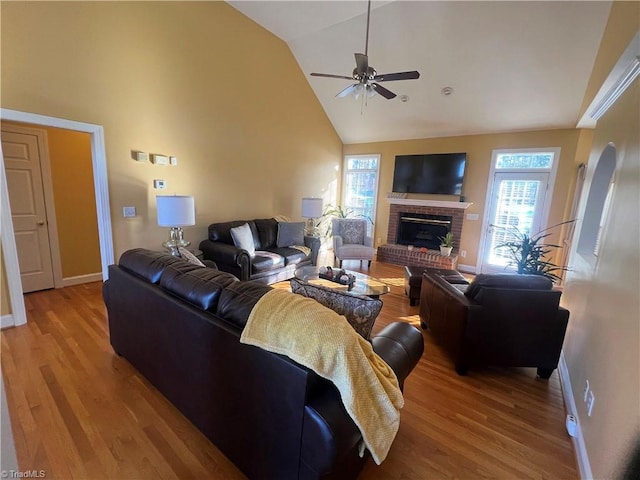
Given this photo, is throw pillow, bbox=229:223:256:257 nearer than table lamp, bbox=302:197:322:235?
Yes

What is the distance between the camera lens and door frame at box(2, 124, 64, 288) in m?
3.49

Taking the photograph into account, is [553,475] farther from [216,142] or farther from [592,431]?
[216,142]

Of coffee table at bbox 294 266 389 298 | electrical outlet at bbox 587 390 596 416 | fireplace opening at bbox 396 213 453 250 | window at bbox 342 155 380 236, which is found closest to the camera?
electrical outlet at bbox 587 390 596 416

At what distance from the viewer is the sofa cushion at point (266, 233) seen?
189 inches

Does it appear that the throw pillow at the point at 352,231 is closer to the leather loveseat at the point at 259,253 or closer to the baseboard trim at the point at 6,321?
the leather loveseat at the point at 259,253

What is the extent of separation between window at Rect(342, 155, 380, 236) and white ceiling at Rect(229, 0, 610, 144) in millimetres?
1403

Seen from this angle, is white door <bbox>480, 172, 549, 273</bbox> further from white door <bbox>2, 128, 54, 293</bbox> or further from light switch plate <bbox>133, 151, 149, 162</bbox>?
white door <bbox>2, 128, 54, 293</bbox>

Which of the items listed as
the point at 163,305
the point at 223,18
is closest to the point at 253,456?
the point at 163,305

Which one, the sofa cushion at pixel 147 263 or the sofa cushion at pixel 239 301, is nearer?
the sofa cushion at pixel 239 301

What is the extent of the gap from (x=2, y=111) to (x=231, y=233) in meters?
2.44

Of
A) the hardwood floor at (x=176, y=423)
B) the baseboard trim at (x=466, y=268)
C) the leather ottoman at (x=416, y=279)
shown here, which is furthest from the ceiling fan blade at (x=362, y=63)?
the baseboard trim at (x=466, y=268)

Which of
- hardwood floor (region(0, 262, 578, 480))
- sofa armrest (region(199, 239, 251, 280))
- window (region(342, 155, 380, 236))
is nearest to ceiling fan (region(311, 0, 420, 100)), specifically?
sofa armrest (region(199, 239, 251, 280))

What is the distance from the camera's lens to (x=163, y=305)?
1.68m

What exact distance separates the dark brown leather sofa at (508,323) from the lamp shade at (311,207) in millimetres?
3483
